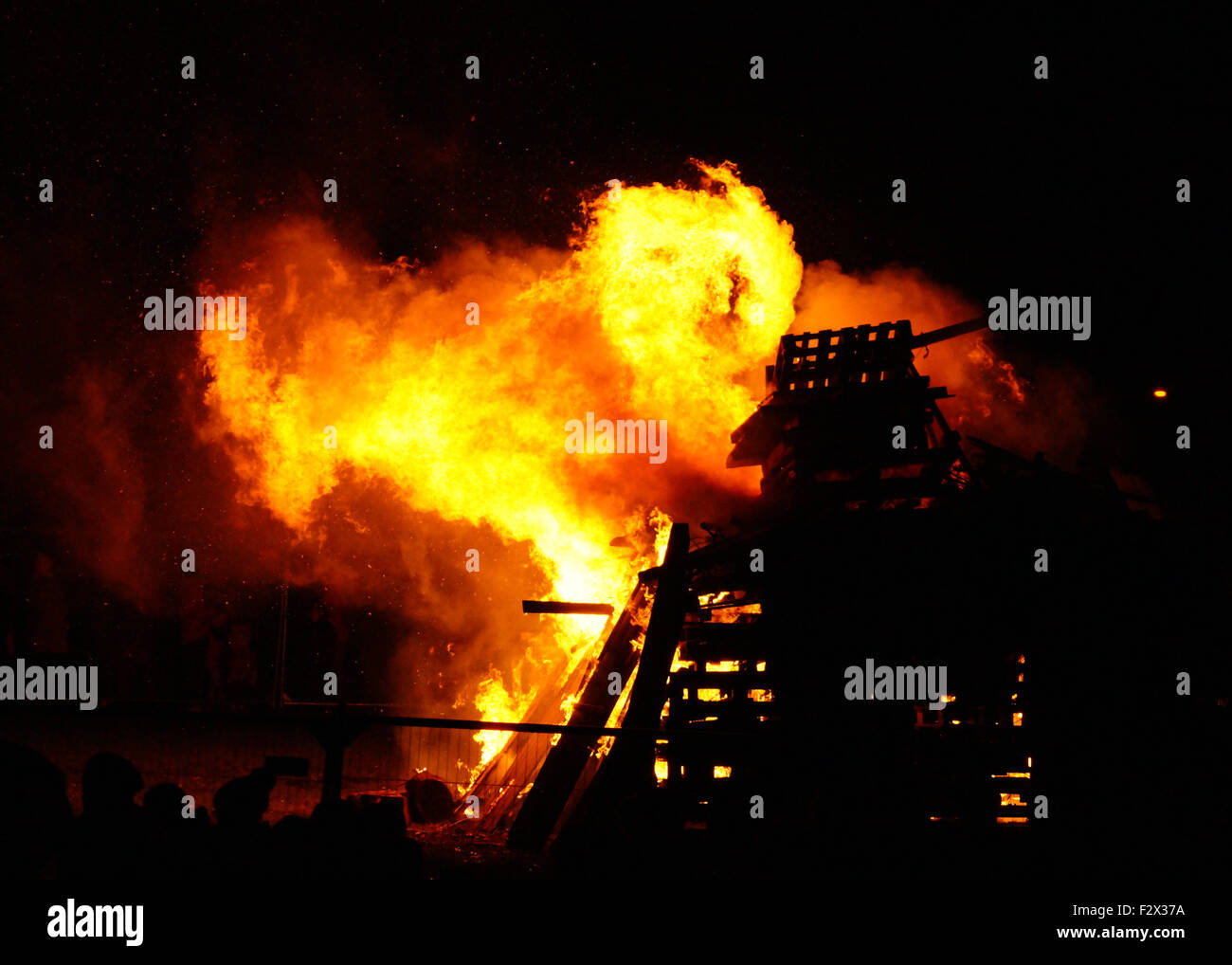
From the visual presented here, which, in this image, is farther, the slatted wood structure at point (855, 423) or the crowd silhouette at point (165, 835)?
the slatted wood structure at point (855, 423)

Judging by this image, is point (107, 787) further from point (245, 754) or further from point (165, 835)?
point (245, 754)

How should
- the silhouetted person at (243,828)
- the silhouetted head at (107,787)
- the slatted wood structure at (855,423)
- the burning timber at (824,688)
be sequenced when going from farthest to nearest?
the slatted wood structure at (855,423)
the burning timber at (824,688)
the silhouetted person at (243,828)
the silhouetted head at (107,787)

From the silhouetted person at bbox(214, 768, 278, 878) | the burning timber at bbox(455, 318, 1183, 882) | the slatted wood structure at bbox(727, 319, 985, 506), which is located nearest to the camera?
the silhouetted person at bbox(214, 768, 278, 878)

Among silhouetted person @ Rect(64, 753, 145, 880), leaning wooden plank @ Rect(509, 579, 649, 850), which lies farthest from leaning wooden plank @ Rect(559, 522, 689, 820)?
silhouetted person @ Rect(64, 753, 145, 880)

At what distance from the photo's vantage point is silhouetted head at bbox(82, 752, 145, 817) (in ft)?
16.2

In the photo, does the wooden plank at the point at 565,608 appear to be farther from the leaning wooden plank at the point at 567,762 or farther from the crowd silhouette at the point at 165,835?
the crowd silhouette at the point at 165,835

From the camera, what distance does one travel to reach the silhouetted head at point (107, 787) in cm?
494

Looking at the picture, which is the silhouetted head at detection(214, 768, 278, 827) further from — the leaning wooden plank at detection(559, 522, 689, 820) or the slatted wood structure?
the slatted wood structure

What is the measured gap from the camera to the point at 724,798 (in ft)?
34.0

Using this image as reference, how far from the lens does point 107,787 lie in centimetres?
495

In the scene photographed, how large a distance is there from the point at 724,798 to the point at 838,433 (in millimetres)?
6562

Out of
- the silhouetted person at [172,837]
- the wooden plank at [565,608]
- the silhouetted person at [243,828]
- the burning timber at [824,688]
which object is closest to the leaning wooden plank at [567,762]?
the burning timber at [824,688]
